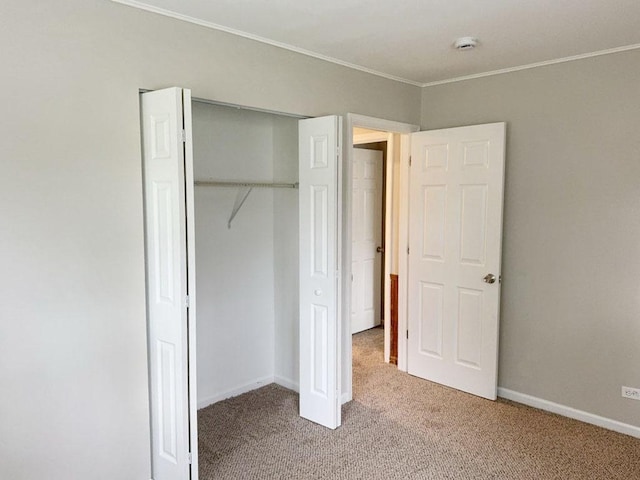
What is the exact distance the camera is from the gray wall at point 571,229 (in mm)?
3186

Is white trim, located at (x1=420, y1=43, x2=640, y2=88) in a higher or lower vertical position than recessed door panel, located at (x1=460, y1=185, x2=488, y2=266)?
higher

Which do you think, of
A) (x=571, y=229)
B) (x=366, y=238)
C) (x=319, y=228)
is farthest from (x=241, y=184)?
(x=571, y=229)

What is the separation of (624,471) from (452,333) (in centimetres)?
145

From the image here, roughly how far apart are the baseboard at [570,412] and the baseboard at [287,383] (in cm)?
161

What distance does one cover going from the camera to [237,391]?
386cm

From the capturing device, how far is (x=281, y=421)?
3.42m

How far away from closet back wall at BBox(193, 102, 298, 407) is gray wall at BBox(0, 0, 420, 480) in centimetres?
99

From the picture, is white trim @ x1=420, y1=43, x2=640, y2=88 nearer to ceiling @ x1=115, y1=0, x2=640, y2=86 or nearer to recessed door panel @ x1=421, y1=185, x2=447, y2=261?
ceiling @ x1=115, y1=0, x2=640, y2=86

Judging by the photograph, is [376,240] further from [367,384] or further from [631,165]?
[631,165]

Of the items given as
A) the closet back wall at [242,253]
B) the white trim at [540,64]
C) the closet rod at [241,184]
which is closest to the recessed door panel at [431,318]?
the closet back wall at [242,253]

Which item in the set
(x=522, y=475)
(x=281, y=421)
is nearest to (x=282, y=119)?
(x=281, y=421)

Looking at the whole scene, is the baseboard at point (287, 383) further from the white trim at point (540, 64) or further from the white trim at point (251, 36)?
the white trim at point (540, 64)

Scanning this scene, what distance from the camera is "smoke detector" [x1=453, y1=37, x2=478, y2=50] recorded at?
2.91 meters

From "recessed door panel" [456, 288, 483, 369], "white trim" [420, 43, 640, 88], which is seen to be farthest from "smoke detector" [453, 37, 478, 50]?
"recessed door panel" [456, 288, 483, 369]
